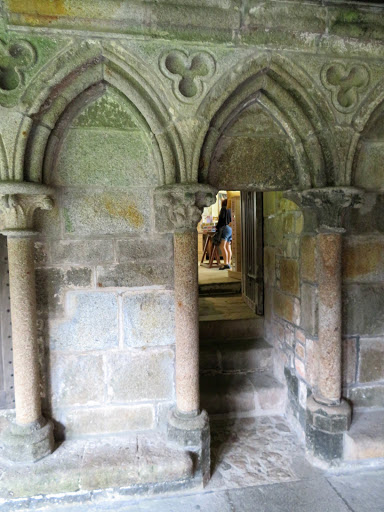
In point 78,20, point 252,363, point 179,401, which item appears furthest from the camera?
point 252,363

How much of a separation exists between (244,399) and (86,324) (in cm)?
144

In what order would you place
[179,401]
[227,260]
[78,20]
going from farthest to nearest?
[227,260] < [179,401] < [78,20]

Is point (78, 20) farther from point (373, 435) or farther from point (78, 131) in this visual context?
point (373, 435)

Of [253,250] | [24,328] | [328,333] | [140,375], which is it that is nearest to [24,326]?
[24,328]

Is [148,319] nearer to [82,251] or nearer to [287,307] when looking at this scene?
[82,251]

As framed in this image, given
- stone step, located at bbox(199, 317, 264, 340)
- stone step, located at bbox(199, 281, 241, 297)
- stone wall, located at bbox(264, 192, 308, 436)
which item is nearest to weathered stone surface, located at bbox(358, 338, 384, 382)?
stone wall, located at bbox(264, 192, 308, 436)

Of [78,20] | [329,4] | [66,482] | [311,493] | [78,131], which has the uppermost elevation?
[329,4]

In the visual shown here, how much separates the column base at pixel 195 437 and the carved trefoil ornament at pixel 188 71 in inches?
75.2

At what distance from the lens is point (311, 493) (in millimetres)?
2141

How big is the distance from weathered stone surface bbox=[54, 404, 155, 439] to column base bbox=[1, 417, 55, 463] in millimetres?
141

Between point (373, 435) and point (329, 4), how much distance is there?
8.73 feet

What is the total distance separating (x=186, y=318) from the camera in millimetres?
2229

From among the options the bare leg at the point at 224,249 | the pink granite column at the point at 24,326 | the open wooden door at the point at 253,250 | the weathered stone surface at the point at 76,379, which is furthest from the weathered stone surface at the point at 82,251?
the bare leg at the point at 224,249

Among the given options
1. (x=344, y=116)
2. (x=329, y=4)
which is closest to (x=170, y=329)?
(x=344, y=116)
